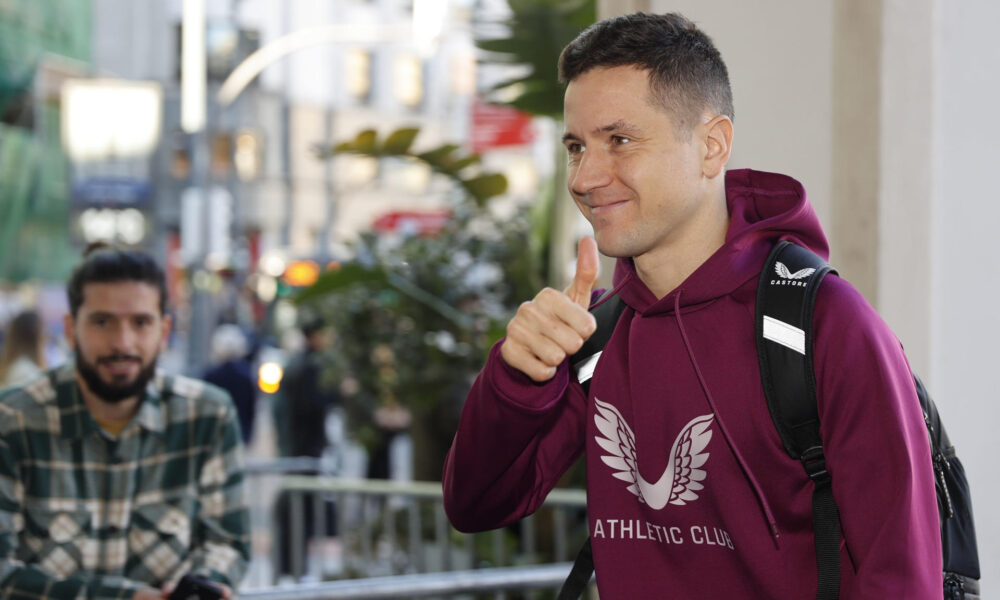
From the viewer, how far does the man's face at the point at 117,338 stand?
12.5 feet

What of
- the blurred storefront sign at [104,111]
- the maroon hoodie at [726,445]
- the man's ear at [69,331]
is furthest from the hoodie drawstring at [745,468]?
the blurred storefront sign at [104,111]

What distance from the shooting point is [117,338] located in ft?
12.5

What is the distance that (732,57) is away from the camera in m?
3.87

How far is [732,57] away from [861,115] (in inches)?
18.0

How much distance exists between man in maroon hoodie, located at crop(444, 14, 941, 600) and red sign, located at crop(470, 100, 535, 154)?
12.0 metres

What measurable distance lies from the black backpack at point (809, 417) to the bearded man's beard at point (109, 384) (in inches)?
91.8

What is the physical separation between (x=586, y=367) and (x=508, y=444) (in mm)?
280

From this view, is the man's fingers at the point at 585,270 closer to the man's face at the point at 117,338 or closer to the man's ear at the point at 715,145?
the man's ear at the point at 715,145

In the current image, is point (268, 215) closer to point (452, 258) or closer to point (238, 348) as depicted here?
point (238, 348)

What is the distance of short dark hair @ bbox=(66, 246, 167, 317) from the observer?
3.92 m

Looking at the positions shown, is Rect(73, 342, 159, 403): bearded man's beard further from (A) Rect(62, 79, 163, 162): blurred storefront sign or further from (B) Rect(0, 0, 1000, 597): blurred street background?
(A) Rect(62, 79, 163, 162): blurred storefront sign

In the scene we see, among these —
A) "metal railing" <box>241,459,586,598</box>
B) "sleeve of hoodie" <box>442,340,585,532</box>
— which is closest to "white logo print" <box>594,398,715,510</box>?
"sleeve of hoodie" <box>442,340,585,532</box>

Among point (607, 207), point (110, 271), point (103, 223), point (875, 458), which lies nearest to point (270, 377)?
point (110, 271)

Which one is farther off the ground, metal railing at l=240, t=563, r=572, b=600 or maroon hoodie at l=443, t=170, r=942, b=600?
maroon hoodie at l=443, t=170, r=942, b=600
